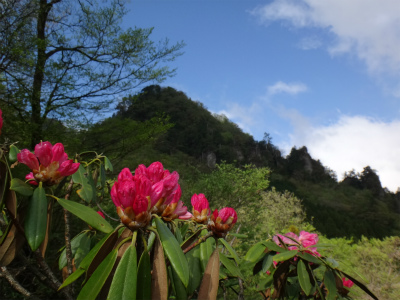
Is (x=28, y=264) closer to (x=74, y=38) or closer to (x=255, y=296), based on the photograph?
(x=255, y=296)

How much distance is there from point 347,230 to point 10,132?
1897 cm

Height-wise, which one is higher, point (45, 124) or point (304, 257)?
point (45, 124)

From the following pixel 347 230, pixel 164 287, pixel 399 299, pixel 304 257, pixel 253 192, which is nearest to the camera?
pixel 164 287

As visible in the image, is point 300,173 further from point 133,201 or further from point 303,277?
point 133,201

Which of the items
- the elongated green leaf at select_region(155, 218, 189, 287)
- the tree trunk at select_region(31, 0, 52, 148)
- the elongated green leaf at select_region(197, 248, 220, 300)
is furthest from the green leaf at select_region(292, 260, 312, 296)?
the tree trunk at select_region(31, 0, 52, 148)

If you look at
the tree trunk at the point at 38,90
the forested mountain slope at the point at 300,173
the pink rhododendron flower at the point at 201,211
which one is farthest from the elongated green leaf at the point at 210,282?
the forested mountain slope at the point at 300,173

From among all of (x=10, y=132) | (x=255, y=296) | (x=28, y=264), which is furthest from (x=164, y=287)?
(x=10, y=132)

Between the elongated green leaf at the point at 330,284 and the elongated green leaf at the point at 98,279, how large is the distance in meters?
0.75

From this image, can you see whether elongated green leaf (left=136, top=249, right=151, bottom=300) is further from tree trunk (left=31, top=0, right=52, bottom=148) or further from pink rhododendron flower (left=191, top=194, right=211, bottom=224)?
tree trunk (left=31, top=0, right=52, bottom=148)

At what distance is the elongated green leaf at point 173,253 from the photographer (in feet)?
1.69

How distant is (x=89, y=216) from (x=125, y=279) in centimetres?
21

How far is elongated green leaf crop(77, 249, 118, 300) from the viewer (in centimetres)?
48

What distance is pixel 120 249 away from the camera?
536 millimetres

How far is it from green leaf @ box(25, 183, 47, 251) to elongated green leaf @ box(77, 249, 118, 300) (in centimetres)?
17
